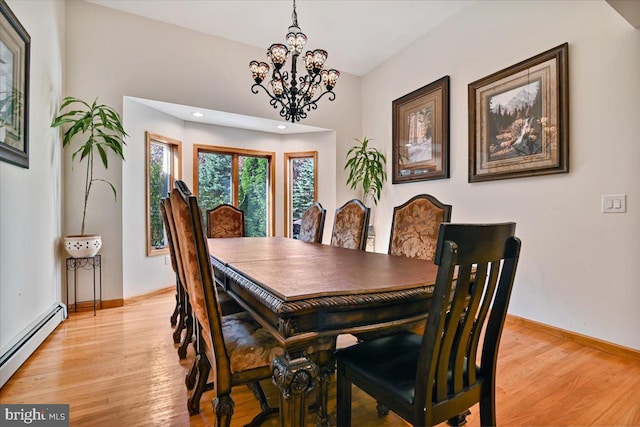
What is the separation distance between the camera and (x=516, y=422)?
1.47 metres

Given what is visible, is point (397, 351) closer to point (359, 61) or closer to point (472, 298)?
point (472, 298)

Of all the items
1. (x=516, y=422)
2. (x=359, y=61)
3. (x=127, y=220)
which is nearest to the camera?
(x=516, y=422)

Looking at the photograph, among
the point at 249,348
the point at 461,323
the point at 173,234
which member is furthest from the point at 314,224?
the point at 461,323

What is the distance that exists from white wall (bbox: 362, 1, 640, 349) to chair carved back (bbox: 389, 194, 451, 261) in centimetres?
130

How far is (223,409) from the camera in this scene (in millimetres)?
1125

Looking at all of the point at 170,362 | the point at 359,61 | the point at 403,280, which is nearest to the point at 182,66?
the point at 359,61

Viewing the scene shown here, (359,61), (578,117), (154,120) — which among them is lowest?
(578,117)

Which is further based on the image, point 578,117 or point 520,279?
point 520,279

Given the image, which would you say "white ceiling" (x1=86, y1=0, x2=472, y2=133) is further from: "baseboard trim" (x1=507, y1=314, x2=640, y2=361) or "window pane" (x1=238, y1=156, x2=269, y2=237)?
"baseboard trim" (x1=507, y1=314, x2=640, y2=361)

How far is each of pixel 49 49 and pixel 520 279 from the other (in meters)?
4.62

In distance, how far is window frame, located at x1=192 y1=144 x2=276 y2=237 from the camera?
4.48m

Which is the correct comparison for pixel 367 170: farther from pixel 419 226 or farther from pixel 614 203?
pixel 614 203

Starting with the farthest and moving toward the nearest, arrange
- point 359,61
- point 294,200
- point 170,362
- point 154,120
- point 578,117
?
point 294,200
point 359,61
point 154,120
point 578,117
point 170,362

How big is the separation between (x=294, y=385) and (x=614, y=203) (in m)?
2.59
